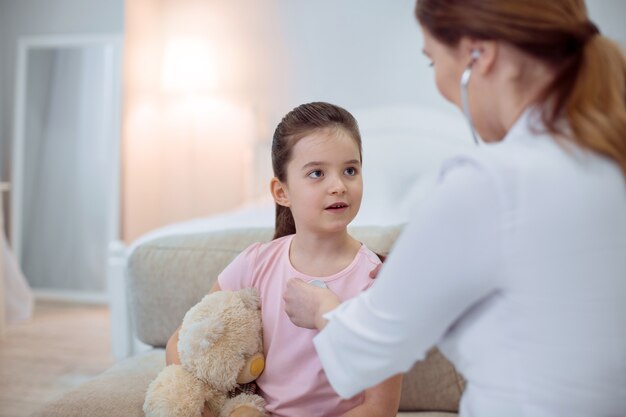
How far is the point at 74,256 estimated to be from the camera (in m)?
3.78

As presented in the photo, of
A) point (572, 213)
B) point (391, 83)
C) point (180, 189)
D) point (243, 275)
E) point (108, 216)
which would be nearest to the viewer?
point (572, 213)


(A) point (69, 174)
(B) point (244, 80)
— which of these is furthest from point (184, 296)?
(A) point (69, 174)

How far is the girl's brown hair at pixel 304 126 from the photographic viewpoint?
1.02m

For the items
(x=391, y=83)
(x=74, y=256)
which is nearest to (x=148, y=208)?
(x=74, y=256)

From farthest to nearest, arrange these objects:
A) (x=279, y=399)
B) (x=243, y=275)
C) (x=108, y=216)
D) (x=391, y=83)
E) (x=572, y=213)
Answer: (x=108, y=216)
(x=391, y=83)
(x=243, y=275)
(x=279, y=399)
(x=572, y=213)

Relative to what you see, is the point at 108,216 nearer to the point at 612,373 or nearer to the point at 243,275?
the point at 243,275

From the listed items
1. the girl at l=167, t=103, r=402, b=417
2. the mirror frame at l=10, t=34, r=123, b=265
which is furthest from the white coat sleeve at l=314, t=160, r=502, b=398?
the mirror frame at l=10, t=34, r=123, b=265

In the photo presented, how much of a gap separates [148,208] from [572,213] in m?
3.59

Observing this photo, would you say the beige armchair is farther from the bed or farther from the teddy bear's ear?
the bed

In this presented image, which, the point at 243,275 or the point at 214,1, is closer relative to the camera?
the point at 243,275

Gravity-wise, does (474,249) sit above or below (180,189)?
above

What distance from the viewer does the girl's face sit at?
100 centimetres

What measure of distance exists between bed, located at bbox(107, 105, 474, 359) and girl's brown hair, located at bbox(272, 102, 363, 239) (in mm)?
937

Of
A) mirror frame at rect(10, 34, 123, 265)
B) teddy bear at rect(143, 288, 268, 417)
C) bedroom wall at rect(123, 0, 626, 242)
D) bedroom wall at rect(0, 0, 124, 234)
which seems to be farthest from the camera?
bedroom wall at rect(0, 0, 124, 234)
